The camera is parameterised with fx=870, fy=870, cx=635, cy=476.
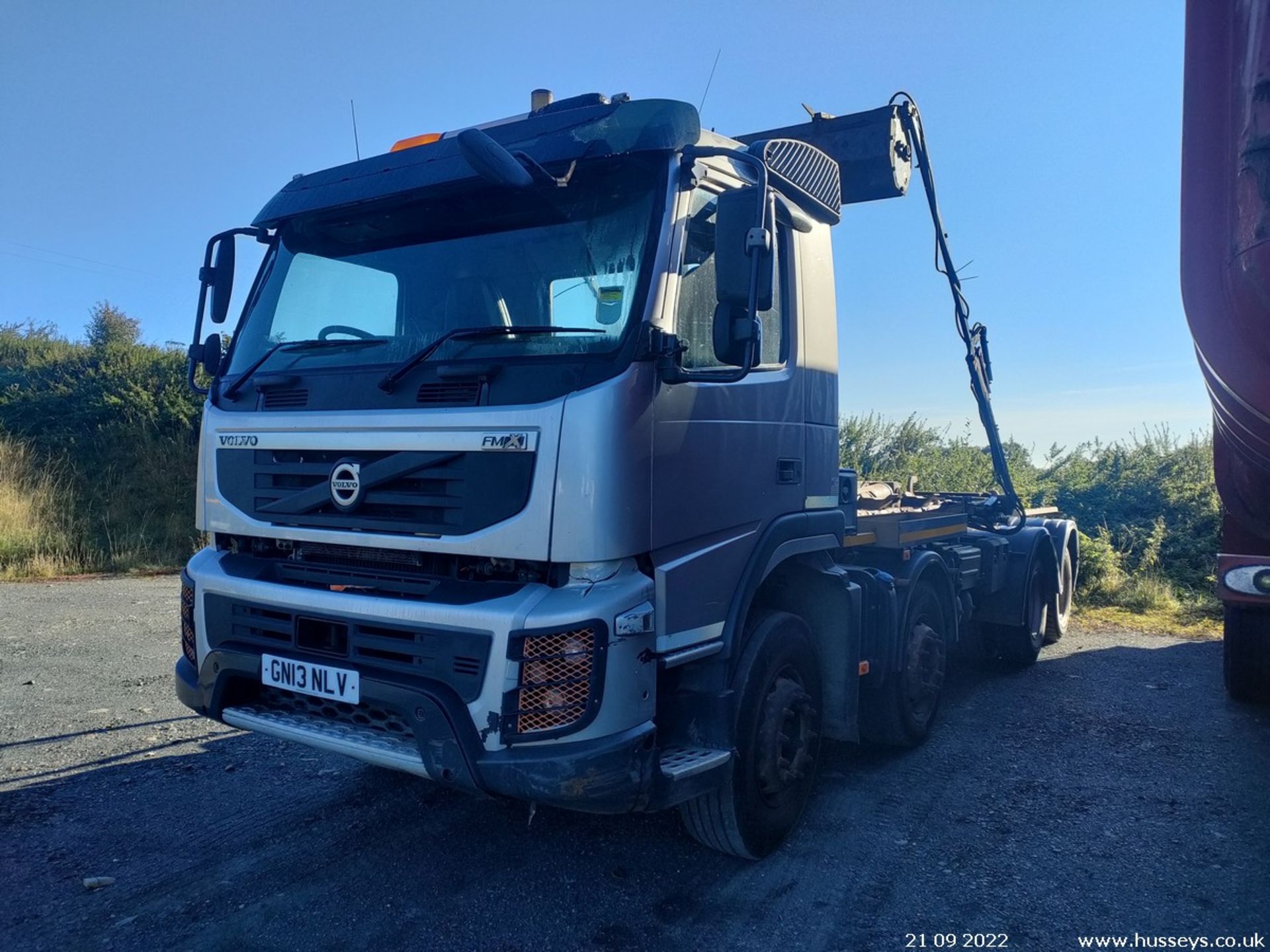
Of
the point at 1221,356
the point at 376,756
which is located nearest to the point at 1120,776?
the point at 1221,356

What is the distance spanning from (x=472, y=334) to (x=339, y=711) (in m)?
1.46

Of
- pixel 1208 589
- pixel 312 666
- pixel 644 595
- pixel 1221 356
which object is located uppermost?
pixel 1221 356

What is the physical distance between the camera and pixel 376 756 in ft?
9.62

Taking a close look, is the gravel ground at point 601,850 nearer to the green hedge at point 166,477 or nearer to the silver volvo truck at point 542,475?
the silver volvo truck at point 542,475

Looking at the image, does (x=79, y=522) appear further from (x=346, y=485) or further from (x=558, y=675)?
(x=558, y=675)

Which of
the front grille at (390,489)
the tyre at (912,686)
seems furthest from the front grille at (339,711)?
the tyre at (912,686)

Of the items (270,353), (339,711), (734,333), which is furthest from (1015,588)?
(270,353)

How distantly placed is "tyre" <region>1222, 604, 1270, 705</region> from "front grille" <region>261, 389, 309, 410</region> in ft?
19.0

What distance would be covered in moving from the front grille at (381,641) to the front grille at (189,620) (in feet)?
0.46

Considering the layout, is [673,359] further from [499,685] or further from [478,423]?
[499,685]

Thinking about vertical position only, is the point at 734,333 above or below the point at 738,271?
below

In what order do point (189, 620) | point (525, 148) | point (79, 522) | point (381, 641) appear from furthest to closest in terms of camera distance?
1. point (79, 522)
2. point (189, 620)
3. point (525, 148)
4. point (381, 641)

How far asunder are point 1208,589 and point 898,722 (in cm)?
846

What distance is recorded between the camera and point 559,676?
8.98ft
